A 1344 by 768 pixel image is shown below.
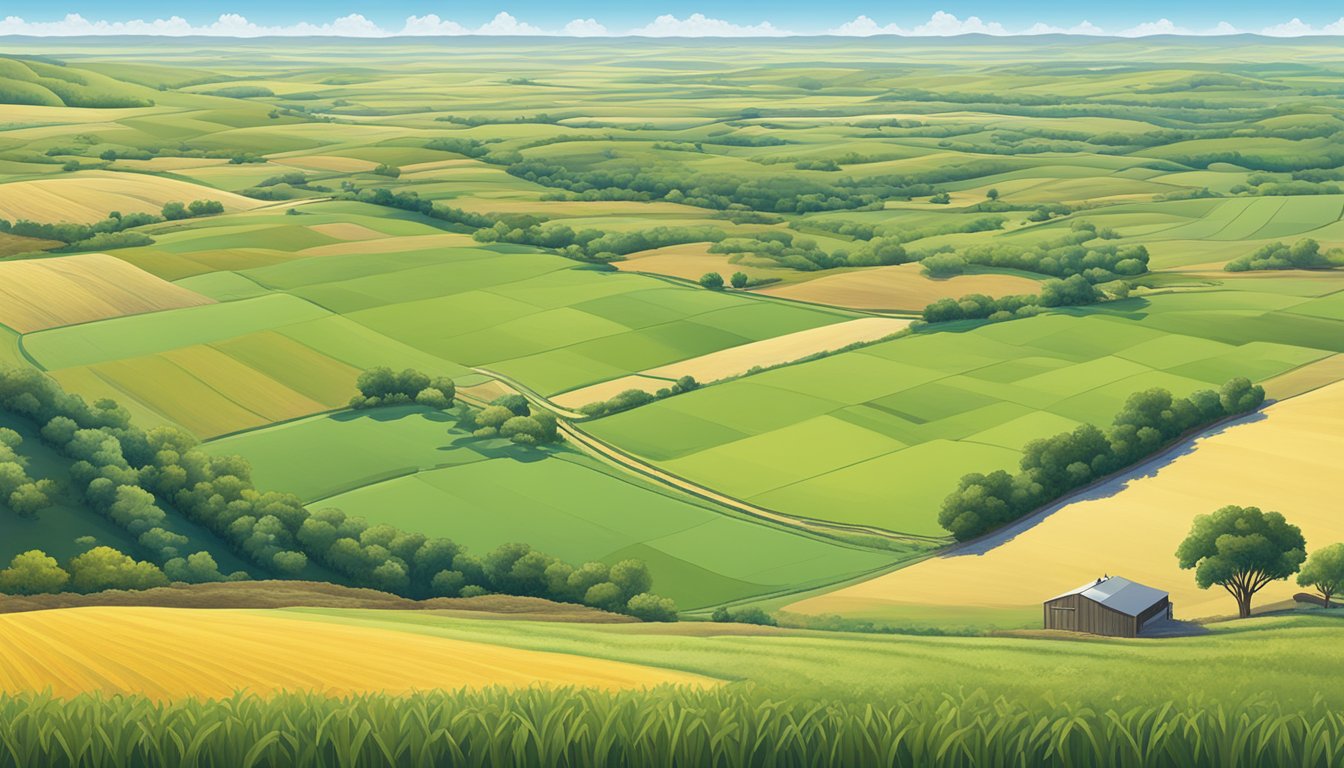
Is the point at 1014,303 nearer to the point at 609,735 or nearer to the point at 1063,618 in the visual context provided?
the point at 1063,618

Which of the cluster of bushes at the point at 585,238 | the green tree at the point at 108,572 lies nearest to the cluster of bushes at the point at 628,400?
the green tree at the point at 108,572

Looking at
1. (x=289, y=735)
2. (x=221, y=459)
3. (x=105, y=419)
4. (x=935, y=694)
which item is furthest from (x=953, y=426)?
(x=289, y=735)

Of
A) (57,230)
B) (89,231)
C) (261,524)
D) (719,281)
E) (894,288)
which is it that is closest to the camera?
(261,524)

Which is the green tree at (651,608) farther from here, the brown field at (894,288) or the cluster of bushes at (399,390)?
the brown field at (894,288)

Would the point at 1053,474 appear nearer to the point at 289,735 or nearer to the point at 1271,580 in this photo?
the point at 1271,580

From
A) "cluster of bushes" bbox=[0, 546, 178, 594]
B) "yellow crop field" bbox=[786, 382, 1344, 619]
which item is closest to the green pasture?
"yellow crop field" bbox=[786, 382, 1344, 619]


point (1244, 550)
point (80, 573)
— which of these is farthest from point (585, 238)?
point (1244, 550)
